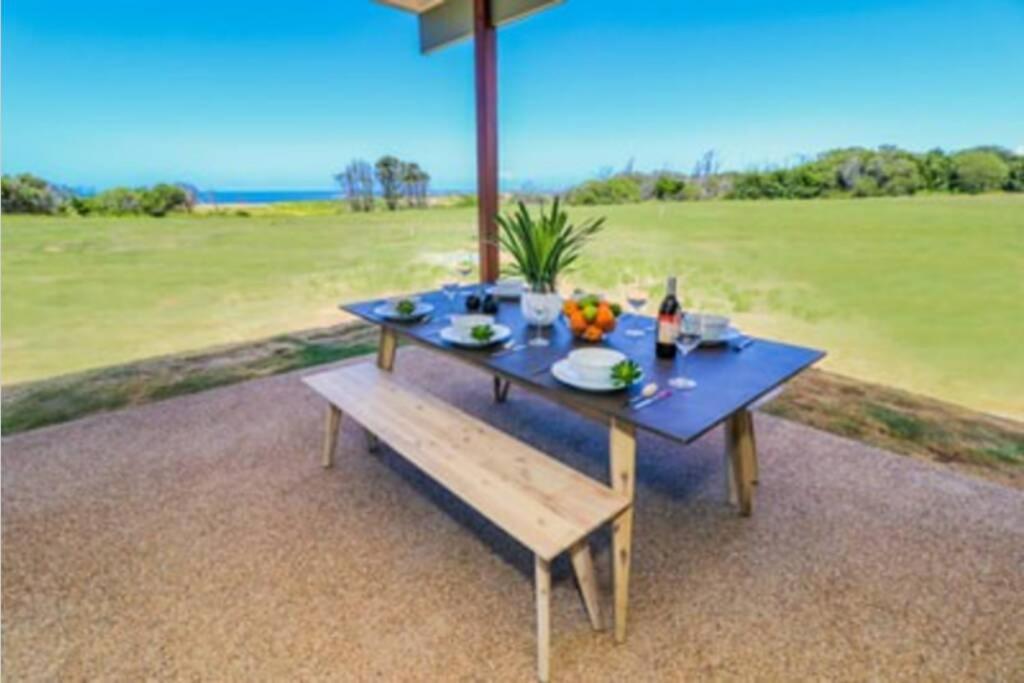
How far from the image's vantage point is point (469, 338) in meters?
1.81

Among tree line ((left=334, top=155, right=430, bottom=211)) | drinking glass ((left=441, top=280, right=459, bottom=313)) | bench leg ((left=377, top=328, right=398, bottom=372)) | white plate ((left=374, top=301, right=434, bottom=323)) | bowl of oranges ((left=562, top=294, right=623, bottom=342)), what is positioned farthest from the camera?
tree line ((left=334, top=155, right=430, bottom=211))

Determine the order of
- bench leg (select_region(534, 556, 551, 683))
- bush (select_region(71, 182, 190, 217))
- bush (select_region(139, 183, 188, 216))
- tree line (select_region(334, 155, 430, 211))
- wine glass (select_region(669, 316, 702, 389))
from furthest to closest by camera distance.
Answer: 1. tree line (select_region(334, 155, 430, 211))
2. bush (select_region(139, 183, 188, 216))
3. bush (select_region(71, 182, 190, 217))
4. wine glass (select_region(669, 316, 702, 389))
5. bench leg (select_region(534, 556, 551, 683))

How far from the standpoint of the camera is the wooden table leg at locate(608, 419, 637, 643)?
1311mm

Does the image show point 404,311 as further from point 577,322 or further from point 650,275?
point 650,275

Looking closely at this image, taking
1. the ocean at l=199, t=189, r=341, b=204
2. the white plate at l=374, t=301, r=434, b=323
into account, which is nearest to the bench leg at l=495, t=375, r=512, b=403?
the white plate at l=374, t=301, r=434, b=323

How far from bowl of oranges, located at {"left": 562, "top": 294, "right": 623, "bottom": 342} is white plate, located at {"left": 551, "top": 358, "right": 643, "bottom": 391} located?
33cm

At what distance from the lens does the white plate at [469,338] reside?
69.7 inches

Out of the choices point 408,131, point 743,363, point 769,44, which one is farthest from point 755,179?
point 408,131

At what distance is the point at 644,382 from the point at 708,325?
464 mm

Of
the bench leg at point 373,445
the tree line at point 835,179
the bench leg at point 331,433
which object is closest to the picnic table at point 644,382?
the bench leg at point 331,433

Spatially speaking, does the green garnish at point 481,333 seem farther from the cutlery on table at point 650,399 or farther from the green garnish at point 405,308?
the cutlery on table at point 650,399

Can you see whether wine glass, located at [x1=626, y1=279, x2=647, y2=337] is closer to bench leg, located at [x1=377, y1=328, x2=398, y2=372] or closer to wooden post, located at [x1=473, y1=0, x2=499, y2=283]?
bench leg, located at [x1=377, y1=328, x2=398, y2=372]

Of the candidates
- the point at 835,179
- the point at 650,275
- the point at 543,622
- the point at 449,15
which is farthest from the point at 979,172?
the point at 449,15

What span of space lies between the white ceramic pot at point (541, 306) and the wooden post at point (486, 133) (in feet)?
4.59
